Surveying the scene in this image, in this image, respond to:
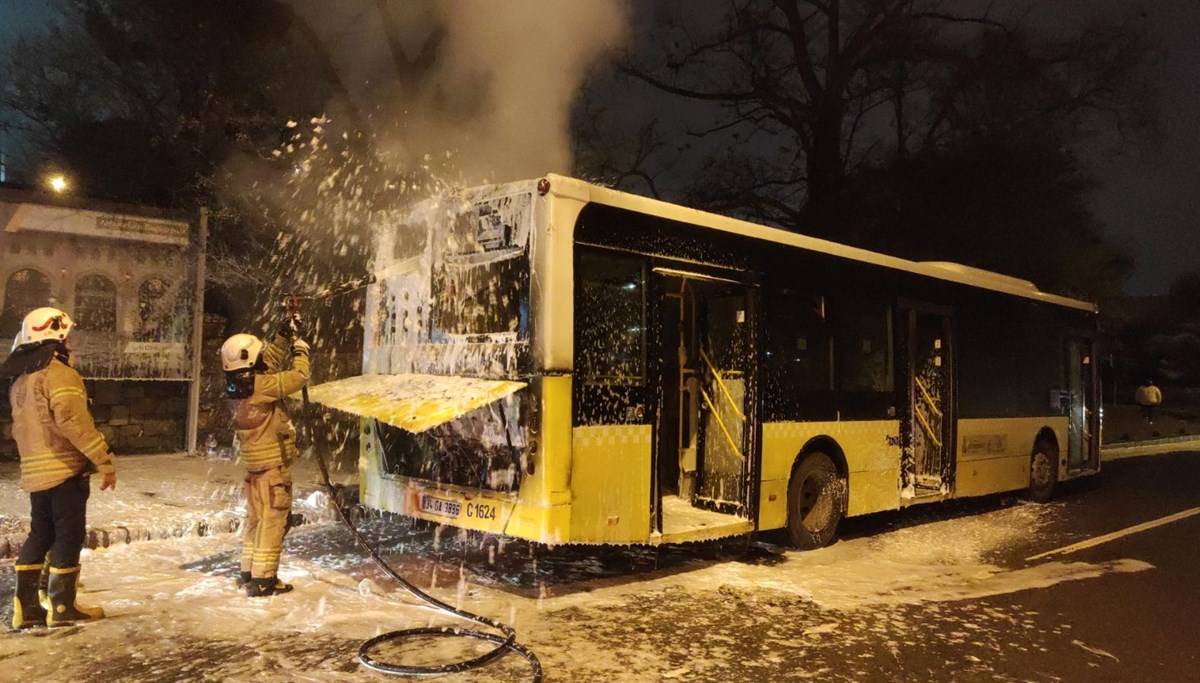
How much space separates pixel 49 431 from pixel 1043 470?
12.1 meters

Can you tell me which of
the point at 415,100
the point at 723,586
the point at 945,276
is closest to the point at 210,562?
the point at 723,586

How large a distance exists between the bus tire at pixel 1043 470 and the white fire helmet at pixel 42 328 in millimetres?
11672

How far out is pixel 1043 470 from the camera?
11875mm

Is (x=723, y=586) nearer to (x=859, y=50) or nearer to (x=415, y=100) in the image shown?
(x=415, y=100)

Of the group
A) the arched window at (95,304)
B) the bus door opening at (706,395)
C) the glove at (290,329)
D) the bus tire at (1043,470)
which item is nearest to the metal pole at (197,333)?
the arched window at (95,304)

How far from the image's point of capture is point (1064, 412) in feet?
40.5

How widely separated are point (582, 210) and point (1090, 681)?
428 centimetres

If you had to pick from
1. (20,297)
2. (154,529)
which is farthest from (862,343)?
(20,297)

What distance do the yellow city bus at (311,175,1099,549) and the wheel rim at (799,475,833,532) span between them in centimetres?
2

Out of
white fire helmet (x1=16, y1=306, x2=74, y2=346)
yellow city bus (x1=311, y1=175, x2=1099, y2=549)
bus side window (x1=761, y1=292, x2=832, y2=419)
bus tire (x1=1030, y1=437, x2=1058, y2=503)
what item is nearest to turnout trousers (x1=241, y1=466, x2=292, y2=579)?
yellow city bus (x1=311, y1=175, x2=1099, y2=549)

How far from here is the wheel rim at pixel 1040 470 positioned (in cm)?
1170

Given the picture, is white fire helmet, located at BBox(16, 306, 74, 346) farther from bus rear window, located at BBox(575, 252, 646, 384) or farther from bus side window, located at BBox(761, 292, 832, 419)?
bus side window, located at BBox(761, 292, 832, 419)

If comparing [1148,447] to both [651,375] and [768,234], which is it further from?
[651,375]

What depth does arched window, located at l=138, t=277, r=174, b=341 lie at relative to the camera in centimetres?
1117
